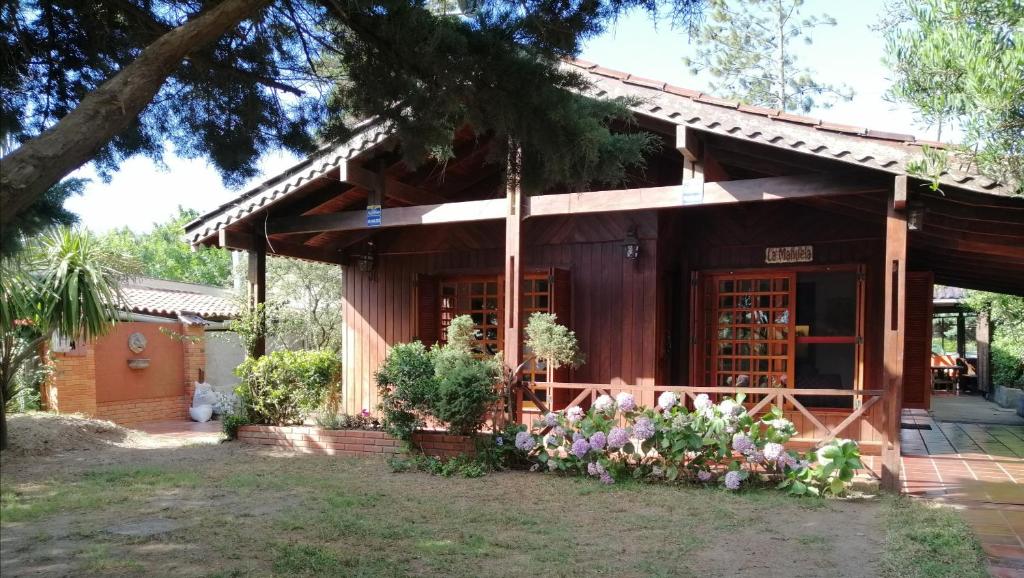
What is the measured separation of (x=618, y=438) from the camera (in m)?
7.02

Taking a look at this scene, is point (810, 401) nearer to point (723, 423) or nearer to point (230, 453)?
point (723, 423)

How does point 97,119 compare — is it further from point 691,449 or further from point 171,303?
point 171,303

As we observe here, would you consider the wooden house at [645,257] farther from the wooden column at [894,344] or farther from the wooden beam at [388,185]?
the wooden column at [894,344]

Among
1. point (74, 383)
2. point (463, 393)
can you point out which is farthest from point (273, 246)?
point (74, 383)

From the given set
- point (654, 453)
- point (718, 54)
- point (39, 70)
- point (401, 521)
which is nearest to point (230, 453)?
point (401, 521)

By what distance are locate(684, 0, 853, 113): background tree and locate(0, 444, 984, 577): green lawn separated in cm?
2190

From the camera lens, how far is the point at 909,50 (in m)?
4.80

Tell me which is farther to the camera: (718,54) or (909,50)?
(718,54)

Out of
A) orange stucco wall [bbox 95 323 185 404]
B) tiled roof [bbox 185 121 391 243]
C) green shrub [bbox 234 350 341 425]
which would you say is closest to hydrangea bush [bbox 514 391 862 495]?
green shrub [bbox 234 350 341 425]

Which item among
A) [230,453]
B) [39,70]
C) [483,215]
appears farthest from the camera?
[230,453]

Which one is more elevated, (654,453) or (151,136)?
(151,136)

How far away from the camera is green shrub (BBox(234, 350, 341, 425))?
9.39 metres

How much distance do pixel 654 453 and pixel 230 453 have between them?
16.6ft

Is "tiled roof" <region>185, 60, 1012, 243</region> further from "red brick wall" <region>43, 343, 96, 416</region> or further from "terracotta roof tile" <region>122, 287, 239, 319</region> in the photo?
"terracotta roof tile" <region>122, 287, 239, 319</region>
